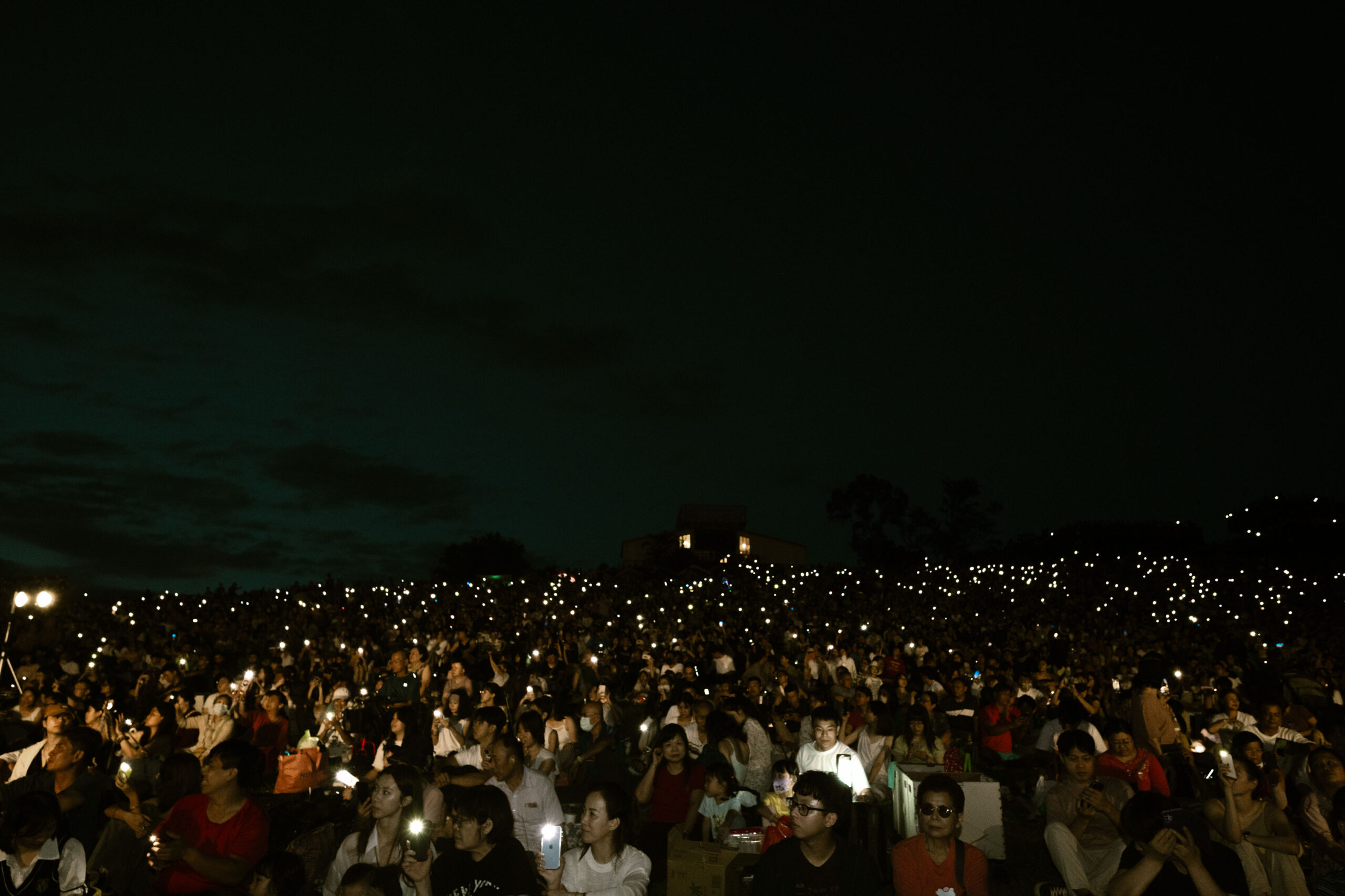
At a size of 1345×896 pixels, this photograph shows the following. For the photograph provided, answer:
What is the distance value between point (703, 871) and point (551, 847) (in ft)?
4.13

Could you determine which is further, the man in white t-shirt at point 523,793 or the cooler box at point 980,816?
the cooler box at point 980,816

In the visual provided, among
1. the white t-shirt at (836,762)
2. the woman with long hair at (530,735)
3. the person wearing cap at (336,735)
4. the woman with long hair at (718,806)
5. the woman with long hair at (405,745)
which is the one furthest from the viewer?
the person wearing cap at (336,735)

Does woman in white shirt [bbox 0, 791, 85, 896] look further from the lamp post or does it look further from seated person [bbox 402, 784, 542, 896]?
the lamp post

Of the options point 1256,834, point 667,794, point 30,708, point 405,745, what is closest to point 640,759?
point 405,745

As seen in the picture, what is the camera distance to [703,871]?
17.1ft

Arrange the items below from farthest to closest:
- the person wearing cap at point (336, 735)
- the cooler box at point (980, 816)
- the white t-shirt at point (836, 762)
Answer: the person wearing cap at point (336, 735) → the white t-shirt at point (836, 762) → the cooler box at point (980, 816)

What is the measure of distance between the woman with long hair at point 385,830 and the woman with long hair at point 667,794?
6.75ft

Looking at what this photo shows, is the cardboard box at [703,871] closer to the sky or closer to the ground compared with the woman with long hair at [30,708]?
closer to the ground

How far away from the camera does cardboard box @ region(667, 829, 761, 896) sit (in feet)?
17.0

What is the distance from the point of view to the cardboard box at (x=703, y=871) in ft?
17.0

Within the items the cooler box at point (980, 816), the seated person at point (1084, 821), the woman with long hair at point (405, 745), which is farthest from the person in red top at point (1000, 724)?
the woman with long hair at point (405, 745)

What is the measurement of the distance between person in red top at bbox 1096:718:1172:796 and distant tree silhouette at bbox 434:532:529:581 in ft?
255

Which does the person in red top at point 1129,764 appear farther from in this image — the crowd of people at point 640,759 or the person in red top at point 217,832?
the person in red top at point 217,832

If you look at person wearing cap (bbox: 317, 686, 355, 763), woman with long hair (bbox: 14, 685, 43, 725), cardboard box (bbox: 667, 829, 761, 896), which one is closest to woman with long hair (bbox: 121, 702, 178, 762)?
woman with long hair (bbox: 14, 685, 43, 725)
